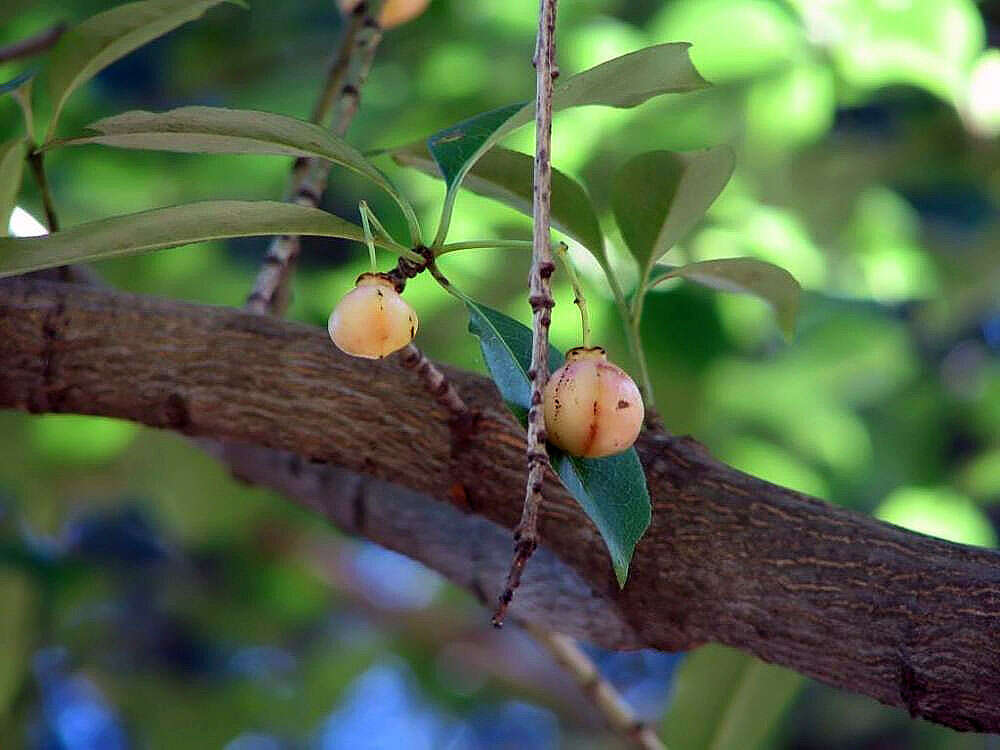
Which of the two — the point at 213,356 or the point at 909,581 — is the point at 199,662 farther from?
the point at 909,581

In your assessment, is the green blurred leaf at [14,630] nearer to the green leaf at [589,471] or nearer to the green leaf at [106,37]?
the green leaf at [106,37]

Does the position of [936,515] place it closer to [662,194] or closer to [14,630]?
[662,194]

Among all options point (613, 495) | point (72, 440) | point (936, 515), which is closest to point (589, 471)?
point (613, 495)

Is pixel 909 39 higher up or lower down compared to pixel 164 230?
higher up

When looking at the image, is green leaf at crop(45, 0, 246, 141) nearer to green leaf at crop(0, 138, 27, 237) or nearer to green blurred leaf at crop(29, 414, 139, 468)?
green leaf at crop(0, 138, 27, 237)

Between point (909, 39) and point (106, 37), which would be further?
point (909, 39)
